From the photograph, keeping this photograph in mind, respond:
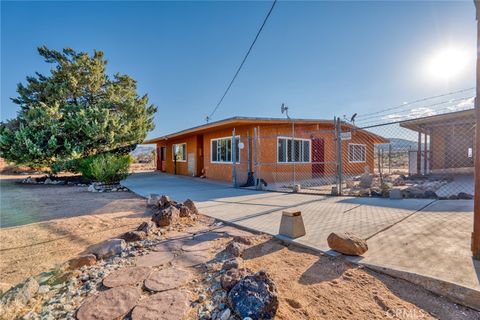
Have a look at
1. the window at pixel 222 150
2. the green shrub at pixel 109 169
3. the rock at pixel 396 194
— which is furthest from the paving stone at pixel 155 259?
the green shrub at pixel 109 169

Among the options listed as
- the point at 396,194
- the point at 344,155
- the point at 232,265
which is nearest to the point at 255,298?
the point at 232,265

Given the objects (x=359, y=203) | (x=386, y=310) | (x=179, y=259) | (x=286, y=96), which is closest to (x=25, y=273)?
(x=179, y=259)

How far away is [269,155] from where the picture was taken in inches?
415

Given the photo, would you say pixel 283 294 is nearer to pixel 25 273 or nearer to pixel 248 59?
pixel 25 273

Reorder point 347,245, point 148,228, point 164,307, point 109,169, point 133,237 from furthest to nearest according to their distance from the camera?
point 109,169, point 148,228, point 133,237, point 347,245, point 164,307

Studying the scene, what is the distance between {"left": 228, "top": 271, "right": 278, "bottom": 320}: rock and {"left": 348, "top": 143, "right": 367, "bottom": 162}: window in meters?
14.4

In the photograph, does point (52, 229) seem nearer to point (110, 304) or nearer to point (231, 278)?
point (110, 304)

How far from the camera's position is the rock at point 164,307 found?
1.83 meters

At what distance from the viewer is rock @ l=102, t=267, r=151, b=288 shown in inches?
92.3

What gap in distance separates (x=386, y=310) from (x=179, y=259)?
2260 millimetres

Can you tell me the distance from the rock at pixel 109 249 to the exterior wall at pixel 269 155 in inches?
243

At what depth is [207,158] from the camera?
1344 centimetres

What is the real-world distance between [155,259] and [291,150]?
9.31 m

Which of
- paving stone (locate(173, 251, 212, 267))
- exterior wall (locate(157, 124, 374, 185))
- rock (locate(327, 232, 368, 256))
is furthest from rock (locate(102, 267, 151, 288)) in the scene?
exterior wall (locate(157, 124, 374, 185))
